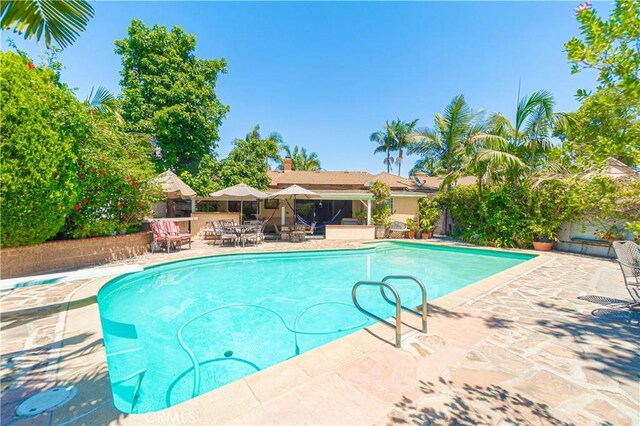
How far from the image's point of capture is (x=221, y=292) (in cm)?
791

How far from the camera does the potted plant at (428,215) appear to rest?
688 inches

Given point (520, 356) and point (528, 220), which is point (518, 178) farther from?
point (520, 356)

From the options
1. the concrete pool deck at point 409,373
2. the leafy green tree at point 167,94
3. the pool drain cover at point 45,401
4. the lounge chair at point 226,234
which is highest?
the leafy green tree at point 167,94

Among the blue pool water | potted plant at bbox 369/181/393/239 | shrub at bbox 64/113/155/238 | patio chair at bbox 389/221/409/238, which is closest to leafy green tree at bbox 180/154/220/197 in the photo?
shrub at bbox 64/113/155/238

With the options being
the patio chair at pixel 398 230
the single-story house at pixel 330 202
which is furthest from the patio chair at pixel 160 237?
the patio chair at pixel 398 230

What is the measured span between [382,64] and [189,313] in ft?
57.9

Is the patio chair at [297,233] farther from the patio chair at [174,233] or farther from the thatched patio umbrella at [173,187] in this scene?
the thatched patio umbrella at [173,187]

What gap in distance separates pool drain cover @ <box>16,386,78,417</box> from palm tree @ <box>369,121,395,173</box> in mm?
35949

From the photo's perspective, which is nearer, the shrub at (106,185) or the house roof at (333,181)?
the shrub at (106,185)

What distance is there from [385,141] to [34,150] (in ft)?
112

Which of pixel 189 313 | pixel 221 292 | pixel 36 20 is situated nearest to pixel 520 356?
pixel 36 20

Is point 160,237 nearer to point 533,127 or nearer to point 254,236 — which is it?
point 254,236

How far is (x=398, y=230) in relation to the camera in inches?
685

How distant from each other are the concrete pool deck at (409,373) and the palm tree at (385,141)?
31.9m
